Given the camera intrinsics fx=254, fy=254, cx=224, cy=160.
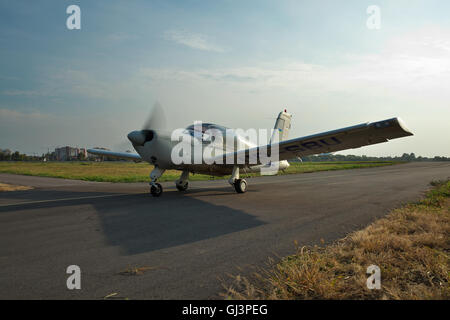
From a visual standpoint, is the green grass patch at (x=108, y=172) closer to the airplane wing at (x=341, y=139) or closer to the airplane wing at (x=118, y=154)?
the airplane wing at (x=118, y=154)

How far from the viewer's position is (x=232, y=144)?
1259 centimetres

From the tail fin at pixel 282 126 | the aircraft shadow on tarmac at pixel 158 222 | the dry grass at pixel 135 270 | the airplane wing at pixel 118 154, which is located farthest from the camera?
the tail fin at pixel 282 126

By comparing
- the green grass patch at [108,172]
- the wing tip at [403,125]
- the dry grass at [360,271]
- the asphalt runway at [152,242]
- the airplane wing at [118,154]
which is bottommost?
the green grass patch at [108,172]

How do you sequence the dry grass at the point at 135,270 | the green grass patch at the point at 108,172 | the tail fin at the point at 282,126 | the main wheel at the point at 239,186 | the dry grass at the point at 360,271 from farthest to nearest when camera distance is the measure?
the green grass patch at the point at 108,172, the tail fin at the point at 282,126, the main wheel at the point at 239,186, the dry grass at the point at 135,270, the dry grass at the point at 360,271

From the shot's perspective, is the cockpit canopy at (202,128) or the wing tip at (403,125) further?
the cockpit canopy at (202,128)

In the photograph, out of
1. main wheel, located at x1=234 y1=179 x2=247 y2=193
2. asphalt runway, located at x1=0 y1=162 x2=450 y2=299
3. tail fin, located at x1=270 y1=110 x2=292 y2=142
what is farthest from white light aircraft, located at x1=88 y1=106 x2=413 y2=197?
tail fin, located at x1=270 y1=110 x2=292 y2=142

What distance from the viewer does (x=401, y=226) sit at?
15.7 feet

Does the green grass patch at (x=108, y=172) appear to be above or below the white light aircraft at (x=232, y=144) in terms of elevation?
below

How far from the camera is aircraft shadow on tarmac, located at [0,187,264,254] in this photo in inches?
177

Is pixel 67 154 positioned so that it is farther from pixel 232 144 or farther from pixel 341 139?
pixel 341 139

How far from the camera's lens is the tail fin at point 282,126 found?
16.2 m

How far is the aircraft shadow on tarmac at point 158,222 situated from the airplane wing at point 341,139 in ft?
12.1

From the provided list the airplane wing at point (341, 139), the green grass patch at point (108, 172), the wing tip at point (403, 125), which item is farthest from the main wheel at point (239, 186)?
the green grass patch at point (108, 172)
